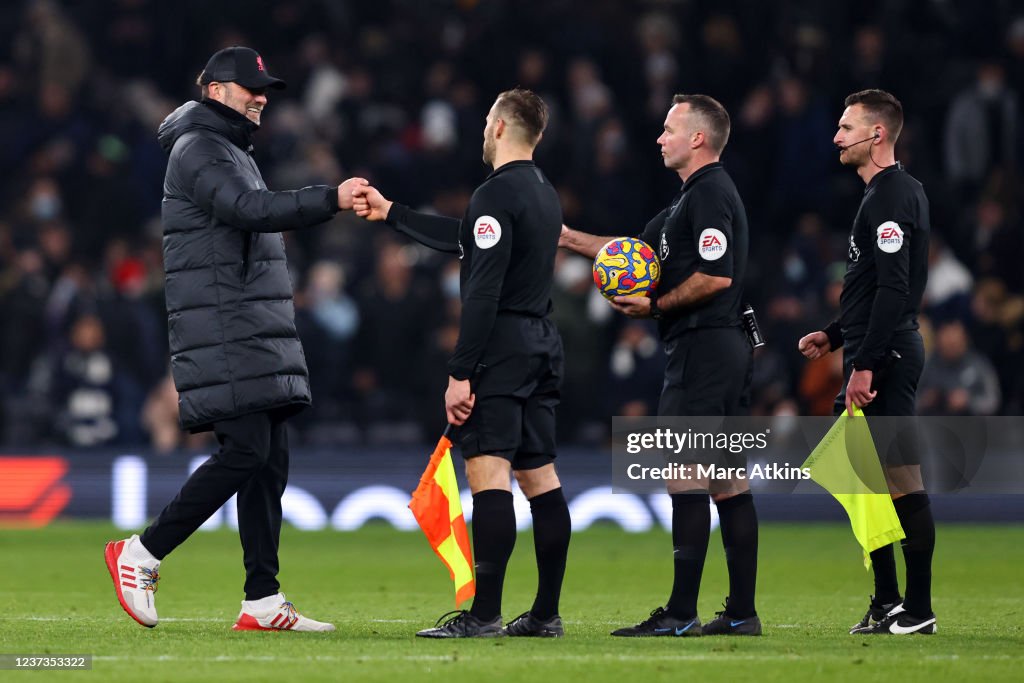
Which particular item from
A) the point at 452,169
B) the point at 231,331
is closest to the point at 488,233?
the point at 231,331

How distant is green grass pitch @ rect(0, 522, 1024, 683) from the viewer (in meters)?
6.00

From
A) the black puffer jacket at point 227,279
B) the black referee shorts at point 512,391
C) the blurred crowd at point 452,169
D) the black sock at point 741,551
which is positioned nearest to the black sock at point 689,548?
the black sock at point 741,551

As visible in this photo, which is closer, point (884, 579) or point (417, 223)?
point (417, 223)

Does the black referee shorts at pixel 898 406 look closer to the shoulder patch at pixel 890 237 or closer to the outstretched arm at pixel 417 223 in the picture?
the shoulder patch at pixel 890 237

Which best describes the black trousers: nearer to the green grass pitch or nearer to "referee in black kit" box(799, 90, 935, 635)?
the green grass pitch

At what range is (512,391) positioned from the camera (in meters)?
6.88

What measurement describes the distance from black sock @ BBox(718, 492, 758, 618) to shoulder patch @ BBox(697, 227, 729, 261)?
102cm

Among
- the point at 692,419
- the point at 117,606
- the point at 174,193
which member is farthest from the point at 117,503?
the point at 692,419

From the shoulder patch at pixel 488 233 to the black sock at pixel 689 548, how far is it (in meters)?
1.36

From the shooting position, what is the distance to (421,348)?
588 inches

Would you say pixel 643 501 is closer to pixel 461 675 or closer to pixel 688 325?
pixel 688 325

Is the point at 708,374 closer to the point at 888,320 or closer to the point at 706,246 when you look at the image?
the point at 706,246

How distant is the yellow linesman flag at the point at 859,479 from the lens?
742 cm

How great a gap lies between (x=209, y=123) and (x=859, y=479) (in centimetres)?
325
